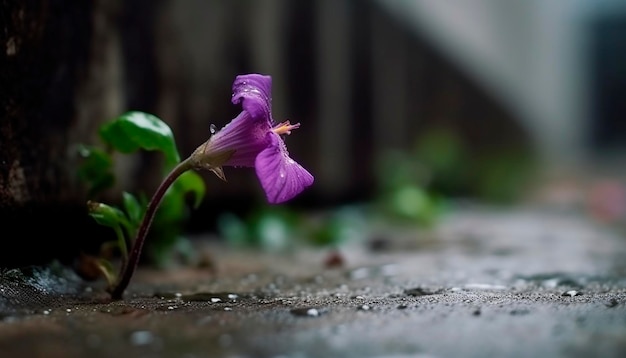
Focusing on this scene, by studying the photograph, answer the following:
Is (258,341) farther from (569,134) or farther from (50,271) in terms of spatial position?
(569,134)

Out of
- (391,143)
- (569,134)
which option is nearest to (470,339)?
(391,143)

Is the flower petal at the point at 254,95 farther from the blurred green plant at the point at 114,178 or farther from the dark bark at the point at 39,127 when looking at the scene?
the dark bark at the point at 39,127

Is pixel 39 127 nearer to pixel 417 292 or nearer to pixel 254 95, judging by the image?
pixel 254 95

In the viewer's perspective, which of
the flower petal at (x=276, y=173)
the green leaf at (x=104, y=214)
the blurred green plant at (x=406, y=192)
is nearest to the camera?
the flower petal at (x=276, y=173)

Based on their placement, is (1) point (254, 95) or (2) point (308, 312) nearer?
(2) point (308, 312)

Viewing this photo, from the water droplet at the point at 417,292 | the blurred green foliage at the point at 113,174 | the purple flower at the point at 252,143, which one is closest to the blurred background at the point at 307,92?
the blurred green foliage at the point at 113,174

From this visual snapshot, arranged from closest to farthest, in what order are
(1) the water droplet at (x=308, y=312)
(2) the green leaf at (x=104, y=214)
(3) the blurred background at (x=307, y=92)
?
(1) the water droplet at (x=308, y=312) < (2) the green leaf at (x=104, y=214) < (3) the blurred background at (x=307, y=92)

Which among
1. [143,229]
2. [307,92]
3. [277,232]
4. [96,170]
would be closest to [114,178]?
[96,170]

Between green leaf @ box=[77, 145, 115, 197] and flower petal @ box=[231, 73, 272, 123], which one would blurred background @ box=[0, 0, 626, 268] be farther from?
flower petal @ box=[231, 73, 272, 123]
